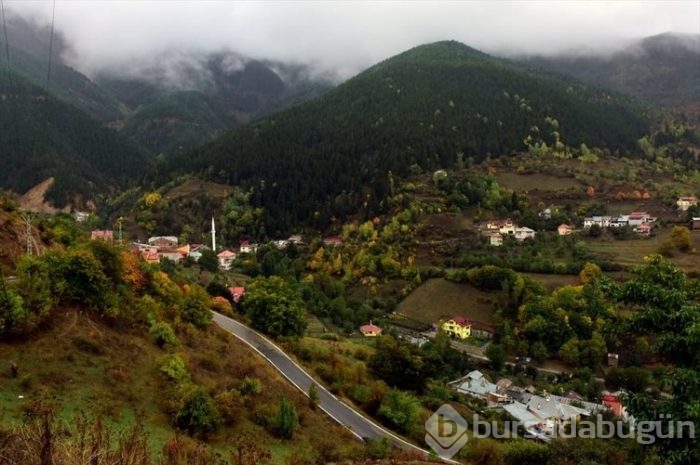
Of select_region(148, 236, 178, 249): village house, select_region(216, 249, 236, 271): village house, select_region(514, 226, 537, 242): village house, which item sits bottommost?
select_region(216, 249, 236, 271): village house

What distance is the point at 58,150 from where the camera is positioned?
401ft

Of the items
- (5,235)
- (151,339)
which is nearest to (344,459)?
(151,339)

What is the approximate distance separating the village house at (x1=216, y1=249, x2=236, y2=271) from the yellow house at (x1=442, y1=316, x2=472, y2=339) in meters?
27.4

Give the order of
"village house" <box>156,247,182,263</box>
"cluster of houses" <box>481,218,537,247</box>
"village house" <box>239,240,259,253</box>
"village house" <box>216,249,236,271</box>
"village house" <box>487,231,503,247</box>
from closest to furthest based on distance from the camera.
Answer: "village house" <box>156,247,182,263</box> < "village house" <box>487,231,503,247</box> < "cluster of houses" <box>481,218,537,247</box> < "village house" <box>216,249,236,271</box> < "village house" <box>239,240,259,253</box>

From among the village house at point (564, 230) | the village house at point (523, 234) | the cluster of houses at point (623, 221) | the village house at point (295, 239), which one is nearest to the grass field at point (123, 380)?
the village house at point (523, 234)

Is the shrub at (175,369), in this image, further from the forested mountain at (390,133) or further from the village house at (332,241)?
the forested mountain at (390,133)

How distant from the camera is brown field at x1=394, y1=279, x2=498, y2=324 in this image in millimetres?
49000

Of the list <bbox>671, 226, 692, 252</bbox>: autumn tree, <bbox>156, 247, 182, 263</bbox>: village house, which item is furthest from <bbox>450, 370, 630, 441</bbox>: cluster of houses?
<bbox>156, 247, 182, 263</bbox>: village house

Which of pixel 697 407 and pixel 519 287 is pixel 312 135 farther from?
pixel 697 407

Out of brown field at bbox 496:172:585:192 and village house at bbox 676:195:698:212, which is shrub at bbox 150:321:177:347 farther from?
village house at bbox 676:195:698:212

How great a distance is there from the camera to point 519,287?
154 feet

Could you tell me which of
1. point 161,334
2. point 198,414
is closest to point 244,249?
point 161,334

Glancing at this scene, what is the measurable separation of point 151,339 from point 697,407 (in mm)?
17202

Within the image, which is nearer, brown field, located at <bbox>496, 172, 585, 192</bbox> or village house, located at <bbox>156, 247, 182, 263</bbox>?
village house, located at <bbox>156, 247, 182, 263</bbox>
